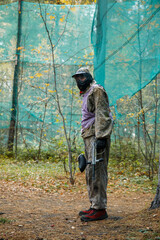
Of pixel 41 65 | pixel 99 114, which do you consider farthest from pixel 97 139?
pixel 41 65

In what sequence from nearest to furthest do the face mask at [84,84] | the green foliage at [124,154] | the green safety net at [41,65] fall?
the face mask at [84,84] → the green foliage at [124,154] → the green safety net at [41,65]

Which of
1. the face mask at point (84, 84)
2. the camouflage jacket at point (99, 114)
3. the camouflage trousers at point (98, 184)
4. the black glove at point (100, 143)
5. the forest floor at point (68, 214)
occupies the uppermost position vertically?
the face mask at point (84, 84)

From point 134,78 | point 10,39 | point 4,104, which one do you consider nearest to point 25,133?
point 4,104

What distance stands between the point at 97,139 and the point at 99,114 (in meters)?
0.28

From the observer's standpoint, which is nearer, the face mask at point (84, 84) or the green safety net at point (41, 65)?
the face mask at point (84, 84)

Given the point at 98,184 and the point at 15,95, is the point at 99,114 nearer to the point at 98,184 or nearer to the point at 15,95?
the point at 98,184

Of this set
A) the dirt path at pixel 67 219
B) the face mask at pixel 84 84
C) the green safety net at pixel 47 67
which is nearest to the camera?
the dirt path at pixel 67 219

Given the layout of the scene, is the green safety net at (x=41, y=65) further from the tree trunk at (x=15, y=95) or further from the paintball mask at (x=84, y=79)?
the paintball mask at (x=84, y=79)

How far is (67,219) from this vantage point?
2.83 m

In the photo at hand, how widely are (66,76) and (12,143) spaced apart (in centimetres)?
308

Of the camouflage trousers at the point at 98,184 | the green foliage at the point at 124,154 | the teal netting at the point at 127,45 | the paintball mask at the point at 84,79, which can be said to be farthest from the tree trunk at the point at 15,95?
the camouflage trousers at the point at 98,184

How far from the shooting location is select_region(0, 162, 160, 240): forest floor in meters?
2.18

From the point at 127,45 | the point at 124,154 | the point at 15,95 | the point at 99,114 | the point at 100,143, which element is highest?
the point at 127,45

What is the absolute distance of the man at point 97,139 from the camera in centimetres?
279
